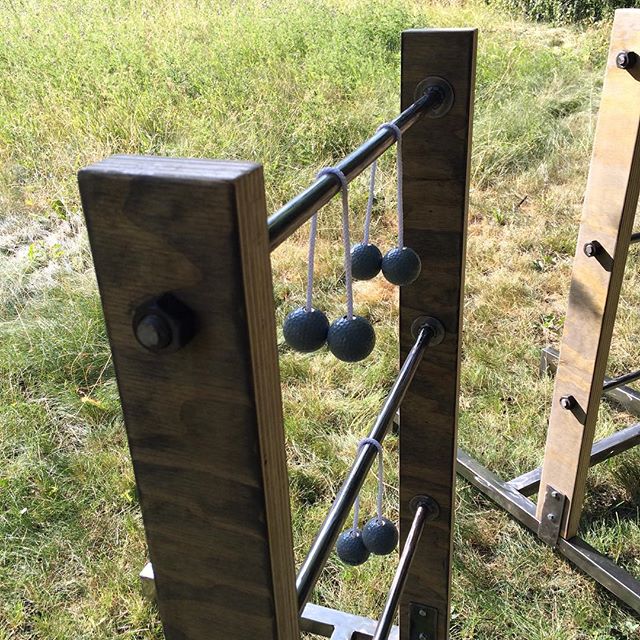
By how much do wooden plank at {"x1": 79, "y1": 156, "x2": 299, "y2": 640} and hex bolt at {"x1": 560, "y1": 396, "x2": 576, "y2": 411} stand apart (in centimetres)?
126

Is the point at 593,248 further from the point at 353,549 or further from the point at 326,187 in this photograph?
the point at 326,187

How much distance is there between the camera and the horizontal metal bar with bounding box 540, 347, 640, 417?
225 centimetres

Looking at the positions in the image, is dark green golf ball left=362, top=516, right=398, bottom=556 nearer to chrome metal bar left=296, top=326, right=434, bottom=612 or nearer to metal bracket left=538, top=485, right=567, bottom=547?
chrome metal bar left=296, top=326, right=434, bottom=612

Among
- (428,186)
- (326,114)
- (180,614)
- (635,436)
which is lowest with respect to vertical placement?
(635,436)

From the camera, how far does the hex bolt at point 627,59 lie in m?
1.35

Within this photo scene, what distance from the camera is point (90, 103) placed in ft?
12.8

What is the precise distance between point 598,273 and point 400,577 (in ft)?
2.77

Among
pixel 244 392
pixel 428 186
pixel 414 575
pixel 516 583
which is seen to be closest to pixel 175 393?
pixel 244 392

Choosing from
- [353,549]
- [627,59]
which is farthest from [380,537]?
[627,59]

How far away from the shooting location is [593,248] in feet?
4.99

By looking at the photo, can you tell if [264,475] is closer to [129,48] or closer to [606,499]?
[606,499]

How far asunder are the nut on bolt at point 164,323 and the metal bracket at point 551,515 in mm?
1533

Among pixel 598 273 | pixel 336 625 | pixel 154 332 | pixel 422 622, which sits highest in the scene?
pixel 154 332

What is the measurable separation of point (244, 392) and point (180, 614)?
0.21 metres
